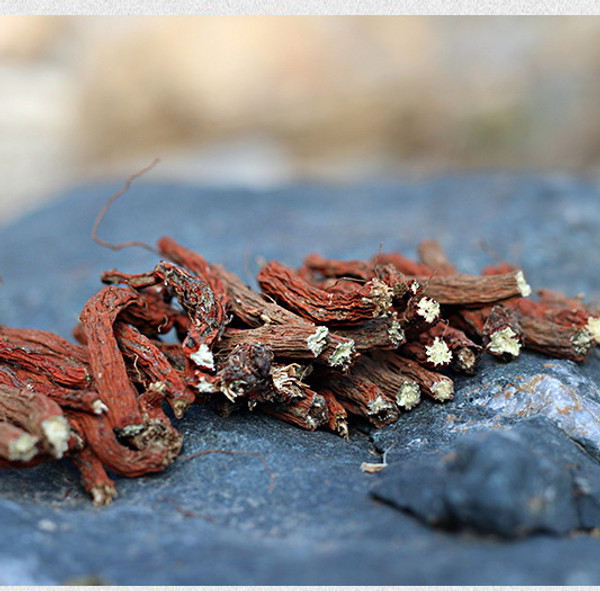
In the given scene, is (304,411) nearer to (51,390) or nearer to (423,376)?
(423,376)

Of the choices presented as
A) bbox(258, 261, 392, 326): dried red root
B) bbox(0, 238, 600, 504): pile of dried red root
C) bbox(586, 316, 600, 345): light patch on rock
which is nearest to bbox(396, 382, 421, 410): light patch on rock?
bbox(0, 238, 600, 504): pile of dried red root

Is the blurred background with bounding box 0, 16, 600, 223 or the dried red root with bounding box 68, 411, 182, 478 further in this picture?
the blurred background with bounding box 0, 16, 600, 223

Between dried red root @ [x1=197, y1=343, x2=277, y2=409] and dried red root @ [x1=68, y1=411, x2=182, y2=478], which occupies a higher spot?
dried red root @ [x1=197, y1=343, x2=277, y2=409]

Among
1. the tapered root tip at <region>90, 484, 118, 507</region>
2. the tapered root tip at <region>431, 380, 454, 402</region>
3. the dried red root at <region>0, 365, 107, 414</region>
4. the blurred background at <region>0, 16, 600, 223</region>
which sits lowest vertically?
the tapered root tip at <region>90, 484, 118, 507</region>

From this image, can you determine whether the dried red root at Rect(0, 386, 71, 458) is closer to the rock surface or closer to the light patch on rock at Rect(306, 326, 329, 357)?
the rock surface

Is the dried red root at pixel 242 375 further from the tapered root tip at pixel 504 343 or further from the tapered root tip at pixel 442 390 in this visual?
the tapered root tip at pixel 504 343

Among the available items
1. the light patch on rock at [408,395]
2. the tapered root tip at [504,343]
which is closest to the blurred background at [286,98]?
the tapered root tip at [504,343]

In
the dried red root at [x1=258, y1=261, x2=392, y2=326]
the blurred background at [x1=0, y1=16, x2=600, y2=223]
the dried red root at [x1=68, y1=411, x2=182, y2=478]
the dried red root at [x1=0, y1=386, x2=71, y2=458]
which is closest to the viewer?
the dried red root at [x1=0, y1=386, x2=71, y2=458]
